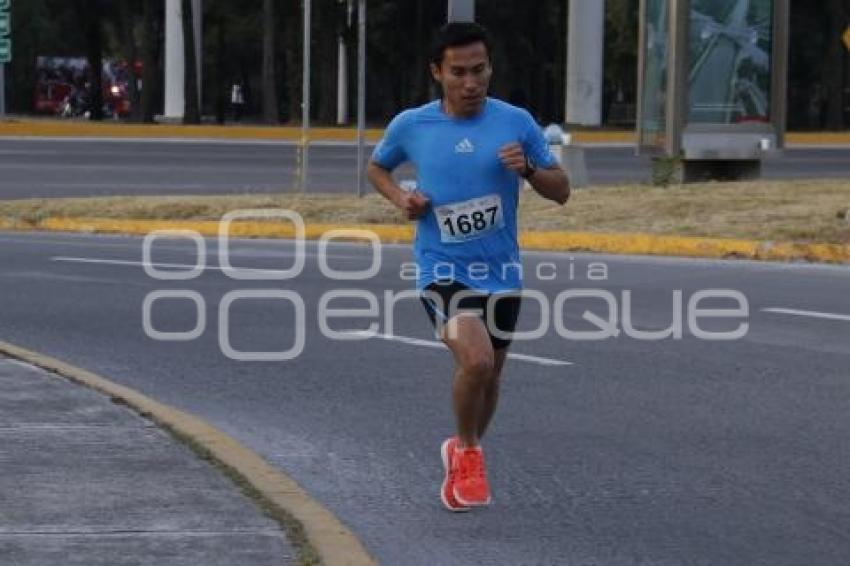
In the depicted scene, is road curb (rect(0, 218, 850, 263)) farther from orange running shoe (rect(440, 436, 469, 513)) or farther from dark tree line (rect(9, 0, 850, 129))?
dark tree line (rect(9, 0, 850, 129))

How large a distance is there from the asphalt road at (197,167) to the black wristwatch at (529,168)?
22813 mm

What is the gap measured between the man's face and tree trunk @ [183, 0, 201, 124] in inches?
2007

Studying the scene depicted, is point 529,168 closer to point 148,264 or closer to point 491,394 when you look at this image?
point 491,394

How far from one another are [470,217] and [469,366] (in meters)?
0.54

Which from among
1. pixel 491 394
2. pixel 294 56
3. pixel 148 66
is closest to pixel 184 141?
pixel 148 66

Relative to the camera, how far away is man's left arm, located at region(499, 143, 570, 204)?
768cm

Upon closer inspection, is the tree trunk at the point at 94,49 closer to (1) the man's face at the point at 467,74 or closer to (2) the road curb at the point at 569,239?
(2) the road curb at the point at 569,239

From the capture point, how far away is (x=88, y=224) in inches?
963

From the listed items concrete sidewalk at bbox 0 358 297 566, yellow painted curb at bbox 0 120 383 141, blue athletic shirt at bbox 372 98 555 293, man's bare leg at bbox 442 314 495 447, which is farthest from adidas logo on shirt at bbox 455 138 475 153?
yellow painted curb at bbox 0 120 383 141

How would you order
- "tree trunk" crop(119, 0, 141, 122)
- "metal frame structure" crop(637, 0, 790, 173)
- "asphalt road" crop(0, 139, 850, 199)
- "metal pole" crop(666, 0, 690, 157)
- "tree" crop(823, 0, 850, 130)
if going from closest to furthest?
"metal pole" crop(666, 0, 690, 157), "metal frame structure" crop(637, 0, 790, 173), "asphalt road" crop(0, 139, 850, 199), "tree" crop(823, 0, 850, 130), "tree trunk" crop(119, 0, 141, 122)

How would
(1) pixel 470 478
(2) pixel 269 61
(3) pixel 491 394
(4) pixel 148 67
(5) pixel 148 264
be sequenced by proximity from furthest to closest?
(4) pixel 148 67
(2) pixel 269 61
(5) pixel 148 264
(3) pixel 491 394
(1) pixel 470 478

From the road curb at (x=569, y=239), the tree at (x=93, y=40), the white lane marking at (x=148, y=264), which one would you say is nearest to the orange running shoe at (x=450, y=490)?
the white lane marking at (x=148, y=264)

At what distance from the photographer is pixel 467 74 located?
7758 millimetres

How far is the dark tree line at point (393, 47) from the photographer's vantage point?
67312 mm
